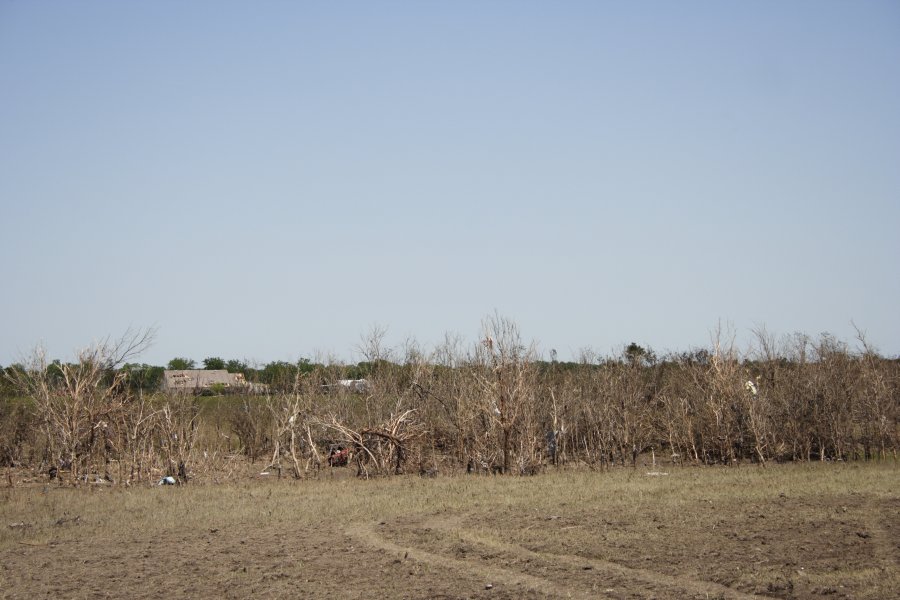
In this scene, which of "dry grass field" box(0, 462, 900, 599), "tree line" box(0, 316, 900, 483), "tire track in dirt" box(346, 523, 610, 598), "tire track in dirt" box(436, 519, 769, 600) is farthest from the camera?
"tree line" box(0, 316, 900, 483)

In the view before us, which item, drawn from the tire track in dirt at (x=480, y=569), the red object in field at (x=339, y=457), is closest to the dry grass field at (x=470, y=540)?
the tire track in dirt at (x=480, y=569)

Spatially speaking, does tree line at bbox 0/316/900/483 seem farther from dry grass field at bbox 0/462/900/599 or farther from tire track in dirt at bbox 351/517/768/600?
tire track in dirt at bbox 351/517/768/600

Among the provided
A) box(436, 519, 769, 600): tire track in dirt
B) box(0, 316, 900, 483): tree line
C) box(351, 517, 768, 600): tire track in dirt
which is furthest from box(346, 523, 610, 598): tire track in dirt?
box(0, 316, 900, 483): tree line

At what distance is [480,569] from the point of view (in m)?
11.1

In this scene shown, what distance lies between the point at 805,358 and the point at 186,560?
946 inches

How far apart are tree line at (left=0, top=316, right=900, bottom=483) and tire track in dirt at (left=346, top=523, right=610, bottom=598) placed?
9.23 meters

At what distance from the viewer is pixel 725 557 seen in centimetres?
1105

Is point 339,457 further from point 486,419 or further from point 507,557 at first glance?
point 507,557

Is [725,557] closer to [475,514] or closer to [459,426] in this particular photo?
[475,514]

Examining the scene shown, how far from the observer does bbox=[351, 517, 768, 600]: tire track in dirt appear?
377 inches

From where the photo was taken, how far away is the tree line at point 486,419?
22.3 metres

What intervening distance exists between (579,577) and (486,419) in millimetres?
13567

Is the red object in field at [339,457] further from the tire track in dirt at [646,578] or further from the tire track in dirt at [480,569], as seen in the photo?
the tire track in dirt at [646,578]

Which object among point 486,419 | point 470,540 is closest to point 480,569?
point 470,540
